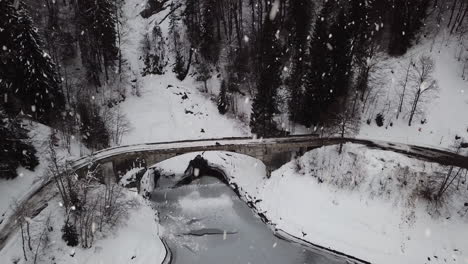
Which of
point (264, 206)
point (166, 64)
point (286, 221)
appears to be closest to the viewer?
point (286, 221)

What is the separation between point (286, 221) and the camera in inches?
1308

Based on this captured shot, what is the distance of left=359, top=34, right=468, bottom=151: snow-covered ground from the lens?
38656 millimetres

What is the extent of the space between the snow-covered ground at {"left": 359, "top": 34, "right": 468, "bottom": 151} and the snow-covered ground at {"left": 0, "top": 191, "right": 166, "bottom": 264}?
2672 centimetres

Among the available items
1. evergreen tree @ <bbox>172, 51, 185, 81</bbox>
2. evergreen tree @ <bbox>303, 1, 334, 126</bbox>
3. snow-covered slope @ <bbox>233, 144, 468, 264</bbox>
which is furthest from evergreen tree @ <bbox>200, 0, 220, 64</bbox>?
snow-covered slope @ <bbox>233, 144, 468, 264</bbox>

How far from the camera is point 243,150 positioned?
37.6m

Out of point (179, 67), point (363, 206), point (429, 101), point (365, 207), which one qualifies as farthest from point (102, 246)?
point (429, 101)

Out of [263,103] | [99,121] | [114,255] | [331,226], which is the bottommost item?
[114,255]

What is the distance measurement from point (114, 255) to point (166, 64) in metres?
33.3

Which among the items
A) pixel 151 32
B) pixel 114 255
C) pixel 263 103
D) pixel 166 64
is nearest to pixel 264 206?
pixel 263 103

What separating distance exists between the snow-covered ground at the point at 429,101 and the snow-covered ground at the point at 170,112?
17.5m

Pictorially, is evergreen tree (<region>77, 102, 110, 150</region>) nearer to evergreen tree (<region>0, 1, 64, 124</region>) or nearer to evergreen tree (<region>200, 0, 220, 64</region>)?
evergreen tree (<region>0, 1, 64, 124</region>)

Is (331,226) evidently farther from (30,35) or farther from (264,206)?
(30,35)

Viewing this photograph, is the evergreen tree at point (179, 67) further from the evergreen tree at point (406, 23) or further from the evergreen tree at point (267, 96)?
the evergreen tree at point (406, 23)

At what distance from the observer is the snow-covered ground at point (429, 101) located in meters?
38.7
